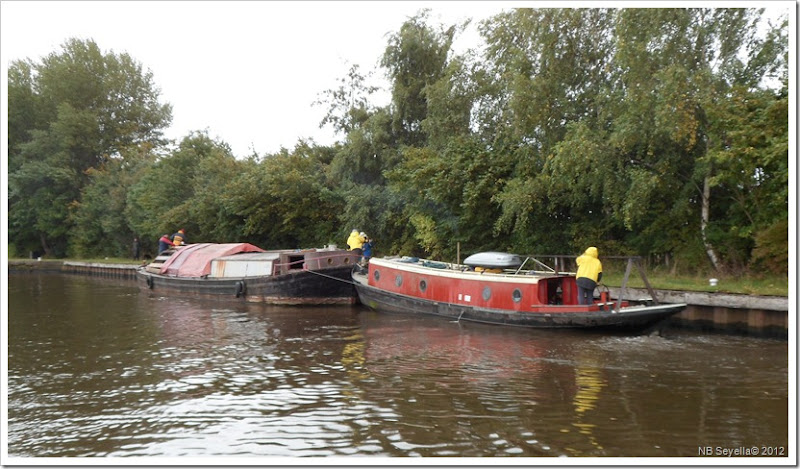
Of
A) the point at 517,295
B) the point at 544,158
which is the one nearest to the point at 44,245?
the point at 544,158

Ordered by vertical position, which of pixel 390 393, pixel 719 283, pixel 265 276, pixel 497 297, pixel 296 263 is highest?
pixel 296 263

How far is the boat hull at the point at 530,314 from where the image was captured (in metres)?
12.3

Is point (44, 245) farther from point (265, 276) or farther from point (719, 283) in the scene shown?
point (719, 283)

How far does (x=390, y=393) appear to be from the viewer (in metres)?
8.79

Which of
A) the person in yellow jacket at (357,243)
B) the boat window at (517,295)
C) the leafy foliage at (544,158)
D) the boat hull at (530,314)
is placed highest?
the leafy foliage at (544,158)

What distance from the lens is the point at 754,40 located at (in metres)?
15.1

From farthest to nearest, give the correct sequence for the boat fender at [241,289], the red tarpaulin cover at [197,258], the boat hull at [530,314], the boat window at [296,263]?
1. the red tarpaulin cover at [197,258]
2. the boat window at [296,263]
3. the boat fender at [241,289]
4. the boat hull at [530,314]

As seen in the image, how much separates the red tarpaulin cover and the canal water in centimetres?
740

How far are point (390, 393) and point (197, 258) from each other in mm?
16059

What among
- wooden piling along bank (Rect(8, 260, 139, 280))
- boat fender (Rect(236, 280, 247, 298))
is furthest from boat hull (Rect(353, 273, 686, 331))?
wooden piling along bank (Rect(8, 260, 139, 280))

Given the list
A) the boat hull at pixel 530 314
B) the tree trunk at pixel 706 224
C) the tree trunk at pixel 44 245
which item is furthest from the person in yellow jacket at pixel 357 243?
the tree trunk at pixel 44 245

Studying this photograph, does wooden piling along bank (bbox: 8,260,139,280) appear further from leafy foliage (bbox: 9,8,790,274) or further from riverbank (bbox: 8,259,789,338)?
riverbank (bbox: 8,259,789,338)

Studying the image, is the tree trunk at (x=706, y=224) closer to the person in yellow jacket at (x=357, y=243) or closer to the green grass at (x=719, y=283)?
the green grass at (x=719, y=283)

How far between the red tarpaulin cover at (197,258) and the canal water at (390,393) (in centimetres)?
740
